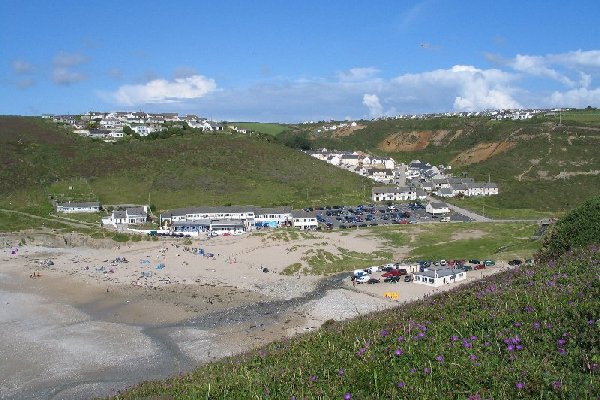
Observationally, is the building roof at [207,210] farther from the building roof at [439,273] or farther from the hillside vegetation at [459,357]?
the hillside vegetation at [459,357]

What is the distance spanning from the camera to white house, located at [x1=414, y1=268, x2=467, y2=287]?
36.4 metres

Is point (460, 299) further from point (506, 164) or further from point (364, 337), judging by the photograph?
point (506, 164)

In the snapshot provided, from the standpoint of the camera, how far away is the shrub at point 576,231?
2089cm

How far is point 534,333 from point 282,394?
3987 mm

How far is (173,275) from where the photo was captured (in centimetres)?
4091

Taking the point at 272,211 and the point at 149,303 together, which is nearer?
the point at 149,303

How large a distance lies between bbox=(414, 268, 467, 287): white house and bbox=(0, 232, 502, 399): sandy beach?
2.97 feet

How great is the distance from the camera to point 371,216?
211 feet

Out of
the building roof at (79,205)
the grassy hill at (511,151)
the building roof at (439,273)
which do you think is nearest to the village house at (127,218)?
the building roof at (79,205)

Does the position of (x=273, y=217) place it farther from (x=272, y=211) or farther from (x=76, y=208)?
(x=76, y=208)

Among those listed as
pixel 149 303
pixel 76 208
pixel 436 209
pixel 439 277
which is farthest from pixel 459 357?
pixel 76 208

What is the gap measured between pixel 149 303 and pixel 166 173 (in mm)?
46933

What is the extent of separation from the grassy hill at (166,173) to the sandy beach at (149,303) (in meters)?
18.1

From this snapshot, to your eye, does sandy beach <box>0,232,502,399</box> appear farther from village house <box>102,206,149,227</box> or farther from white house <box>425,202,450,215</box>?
white house <box>425,202,450,215</box>
